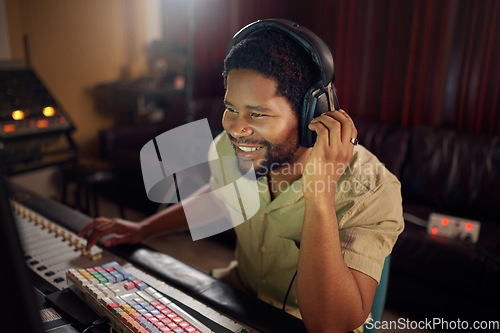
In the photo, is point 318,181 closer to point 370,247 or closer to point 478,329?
point 370,247

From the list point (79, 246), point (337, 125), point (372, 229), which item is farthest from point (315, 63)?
point (79, 246)

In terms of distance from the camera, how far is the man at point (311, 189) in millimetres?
761

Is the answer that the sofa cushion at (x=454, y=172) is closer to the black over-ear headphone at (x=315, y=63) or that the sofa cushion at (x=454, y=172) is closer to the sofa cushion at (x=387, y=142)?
the sofa cushion at (x=387, y=142)

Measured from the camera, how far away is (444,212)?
2.30 m

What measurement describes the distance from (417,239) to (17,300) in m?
1.92

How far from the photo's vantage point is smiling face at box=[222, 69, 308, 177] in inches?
31.8

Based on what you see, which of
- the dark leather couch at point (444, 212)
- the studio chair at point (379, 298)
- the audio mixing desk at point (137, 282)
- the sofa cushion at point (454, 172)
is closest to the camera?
the audio mixing desk at point (137, 282)

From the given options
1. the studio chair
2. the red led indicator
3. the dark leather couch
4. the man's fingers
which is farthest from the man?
the red led indicator

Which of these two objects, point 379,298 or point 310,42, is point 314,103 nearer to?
point 310,42

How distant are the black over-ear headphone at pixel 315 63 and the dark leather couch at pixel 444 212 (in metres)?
1.30

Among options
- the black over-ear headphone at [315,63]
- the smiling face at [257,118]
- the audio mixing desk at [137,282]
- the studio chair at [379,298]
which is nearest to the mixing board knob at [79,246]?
the audio mixing desk at [137,282]

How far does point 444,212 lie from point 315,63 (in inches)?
72.1

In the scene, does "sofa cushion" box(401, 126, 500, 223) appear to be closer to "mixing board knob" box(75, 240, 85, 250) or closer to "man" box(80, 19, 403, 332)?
"man" box(80, 19, 403, 332)

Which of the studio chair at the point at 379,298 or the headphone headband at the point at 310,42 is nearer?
the headphone headband at the point at 310,42
